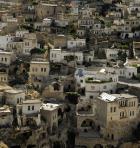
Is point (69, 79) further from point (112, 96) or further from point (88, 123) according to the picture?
point (112, 96)

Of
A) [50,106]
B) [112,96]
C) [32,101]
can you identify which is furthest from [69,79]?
[32,101]

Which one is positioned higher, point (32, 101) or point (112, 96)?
point (112, 96)

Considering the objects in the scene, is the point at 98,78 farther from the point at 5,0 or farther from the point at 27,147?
the point at 5,0

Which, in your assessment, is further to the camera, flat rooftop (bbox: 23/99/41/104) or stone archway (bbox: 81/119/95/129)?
stone archway (bbox: 81/119/95/129)

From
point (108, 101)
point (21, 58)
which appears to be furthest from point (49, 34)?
point (108, 101)

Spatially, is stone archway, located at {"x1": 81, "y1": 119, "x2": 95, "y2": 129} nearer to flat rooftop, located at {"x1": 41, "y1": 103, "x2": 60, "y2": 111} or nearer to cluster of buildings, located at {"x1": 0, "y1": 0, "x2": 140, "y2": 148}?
cluster of buildings, located at {"x1": 0, "y1": 0, "x2": 140, "y2": 148}

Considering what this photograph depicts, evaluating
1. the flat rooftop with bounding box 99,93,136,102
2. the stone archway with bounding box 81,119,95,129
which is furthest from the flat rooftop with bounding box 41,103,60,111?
the flat rooftop with bounding box 99,93,136,102

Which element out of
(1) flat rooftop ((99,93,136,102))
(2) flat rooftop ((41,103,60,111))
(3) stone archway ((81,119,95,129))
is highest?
(1) flat rooftop ((99,93,136,102))

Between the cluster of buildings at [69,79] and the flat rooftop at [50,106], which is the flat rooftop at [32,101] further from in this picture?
the flat rooftop at [50,106]

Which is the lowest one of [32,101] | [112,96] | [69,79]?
[32,101]

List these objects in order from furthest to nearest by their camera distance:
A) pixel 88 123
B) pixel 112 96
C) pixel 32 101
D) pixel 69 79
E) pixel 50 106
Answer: pixel 69 79, pixel 88 123, pixel 50 106, pixel 112 96, pixel 32 101
